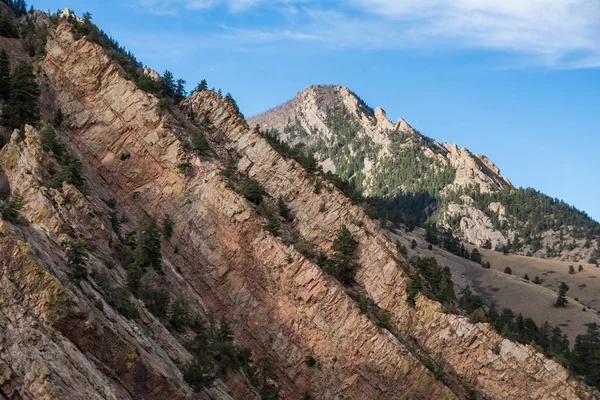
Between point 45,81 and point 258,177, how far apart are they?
23.8m

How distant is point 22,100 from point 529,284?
10689 centimetres

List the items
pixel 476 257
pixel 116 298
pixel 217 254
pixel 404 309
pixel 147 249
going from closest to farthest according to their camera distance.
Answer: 1. pixel 116 298
2. pixel 147 249
3. pixel 217 254
4. pixel 404 309
5. pixel 476 257

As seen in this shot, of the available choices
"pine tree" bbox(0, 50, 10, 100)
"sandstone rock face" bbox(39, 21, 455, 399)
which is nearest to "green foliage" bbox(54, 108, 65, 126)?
"sandstone rock face" bbox(39, 21, 455, 399)

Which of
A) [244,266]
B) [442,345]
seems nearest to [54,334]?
[244,266]

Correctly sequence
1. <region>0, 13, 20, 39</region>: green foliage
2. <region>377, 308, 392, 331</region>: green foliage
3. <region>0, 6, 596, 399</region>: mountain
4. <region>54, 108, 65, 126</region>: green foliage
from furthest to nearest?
1. <region>0, 13, 20, 39</region>: green foliage
2. <region>54, 108, 65, 126</region>: green foliage
3. <region>377, 308, 392, 331</region>: green foliage
4. <region>0, 6, 596, 399</region>: mountain

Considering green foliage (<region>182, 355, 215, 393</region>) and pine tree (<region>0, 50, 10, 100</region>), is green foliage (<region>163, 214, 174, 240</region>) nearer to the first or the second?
pine tree (<region>0, 50, 10, 100</region>)

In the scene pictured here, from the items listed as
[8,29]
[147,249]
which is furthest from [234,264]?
[8,29]

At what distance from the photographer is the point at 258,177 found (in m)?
69.6

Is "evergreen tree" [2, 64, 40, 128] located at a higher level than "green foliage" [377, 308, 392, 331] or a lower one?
higher

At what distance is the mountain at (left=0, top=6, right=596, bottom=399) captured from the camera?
43.6 m

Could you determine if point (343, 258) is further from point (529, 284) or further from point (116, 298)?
point (529, 284)

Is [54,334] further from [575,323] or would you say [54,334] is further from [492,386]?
[575,323]

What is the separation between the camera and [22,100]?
195 ft

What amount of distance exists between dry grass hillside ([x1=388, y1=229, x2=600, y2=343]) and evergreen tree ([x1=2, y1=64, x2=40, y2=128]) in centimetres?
8438
